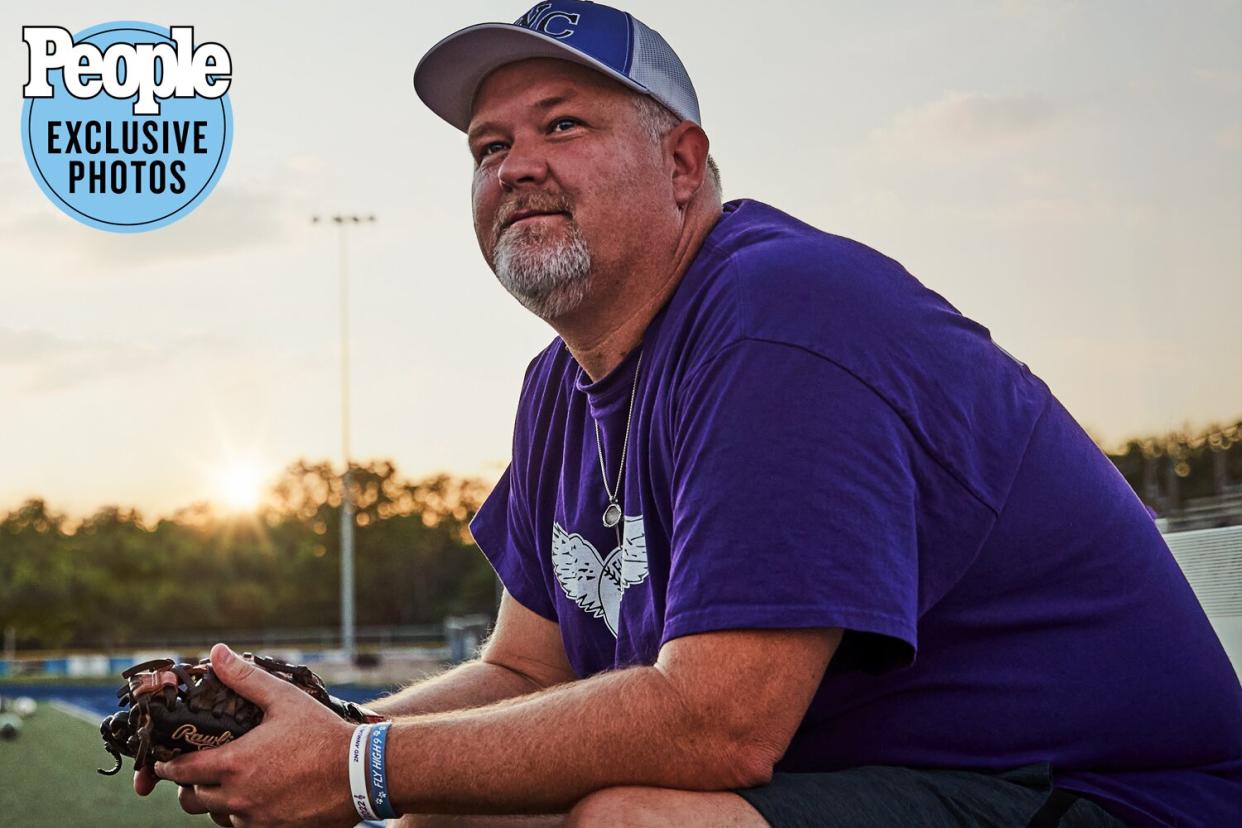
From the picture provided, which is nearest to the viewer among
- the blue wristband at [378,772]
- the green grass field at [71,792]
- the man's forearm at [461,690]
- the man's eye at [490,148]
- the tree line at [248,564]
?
the blue wristband at [378,772]

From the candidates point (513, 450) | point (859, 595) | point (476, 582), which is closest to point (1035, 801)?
point (859, 595)

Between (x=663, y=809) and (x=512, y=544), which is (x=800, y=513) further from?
(x=512, y=544)

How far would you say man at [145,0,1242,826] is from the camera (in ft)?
5.74

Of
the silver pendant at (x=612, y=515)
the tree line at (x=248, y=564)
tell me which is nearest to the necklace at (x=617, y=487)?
the silver pendant at (x=612, y=515)

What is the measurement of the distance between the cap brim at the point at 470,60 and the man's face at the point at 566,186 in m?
0.04

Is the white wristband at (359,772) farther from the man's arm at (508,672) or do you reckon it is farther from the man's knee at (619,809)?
the man's arm at (508,672)

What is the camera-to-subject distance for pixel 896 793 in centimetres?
182

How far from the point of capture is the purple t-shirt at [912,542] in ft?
5.73

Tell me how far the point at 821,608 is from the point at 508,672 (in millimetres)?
1274

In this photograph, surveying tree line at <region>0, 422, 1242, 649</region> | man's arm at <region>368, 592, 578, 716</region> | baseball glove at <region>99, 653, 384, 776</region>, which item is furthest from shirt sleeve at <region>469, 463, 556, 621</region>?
tree line at <region>0, 422, 1242, 649</region>

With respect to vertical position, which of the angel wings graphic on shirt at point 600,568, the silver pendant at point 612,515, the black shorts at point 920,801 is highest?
the silver pendant at point 612,515

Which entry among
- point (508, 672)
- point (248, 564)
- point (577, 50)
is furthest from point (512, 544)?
point (248, 564)

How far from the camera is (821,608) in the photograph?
5.54 ft

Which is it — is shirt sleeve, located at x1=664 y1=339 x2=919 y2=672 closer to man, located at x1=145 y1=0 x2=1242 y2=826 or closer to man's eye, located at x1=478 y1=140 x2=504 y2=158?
man, located at x1=145 y1=0 x2=1242 y2=826
